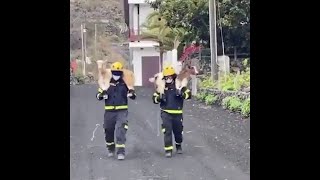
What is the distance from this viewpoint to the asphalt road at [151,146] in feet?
14.4

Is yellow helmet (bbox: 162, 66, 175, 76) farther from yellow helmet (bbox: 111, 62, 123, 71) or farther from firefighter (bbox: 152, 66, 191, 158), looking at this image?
yellow helmet (bbox: 111, 62, 123, 71)

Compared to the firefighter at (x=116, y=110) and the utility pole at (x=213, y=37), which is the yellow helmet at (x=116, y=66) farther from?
the utility pole at (x=213, y=37)

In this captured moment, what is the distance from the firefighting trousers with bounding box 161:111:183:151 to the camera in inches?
182

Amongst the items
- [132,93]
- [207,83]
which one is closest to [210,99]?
[207,83]

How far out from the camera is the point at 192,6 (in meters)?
4.86

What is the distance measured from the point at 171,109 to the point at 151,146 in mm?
345

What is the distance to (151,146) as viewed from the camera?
4.62m

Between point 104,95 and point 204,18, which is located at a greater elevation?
point 204,18

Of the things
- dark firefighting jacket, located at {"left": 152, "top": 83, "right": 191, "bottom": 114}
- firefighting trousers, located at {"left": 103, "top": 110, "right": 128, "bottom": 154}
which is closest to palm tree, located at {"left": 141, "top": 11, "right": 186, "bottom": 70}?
dark firefighting jacket, located at {"left": 152, "top": 83, "right": 191, "bottom": 114}

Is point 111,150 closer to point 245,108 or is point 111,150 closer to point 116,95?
point 116,95

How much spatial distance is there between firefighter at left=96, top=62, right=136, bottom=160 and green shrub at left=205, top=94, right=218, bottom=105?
0.71 m

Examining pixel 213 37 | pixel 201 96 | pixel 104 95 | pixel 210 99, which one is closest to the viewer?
pixel 104 95
